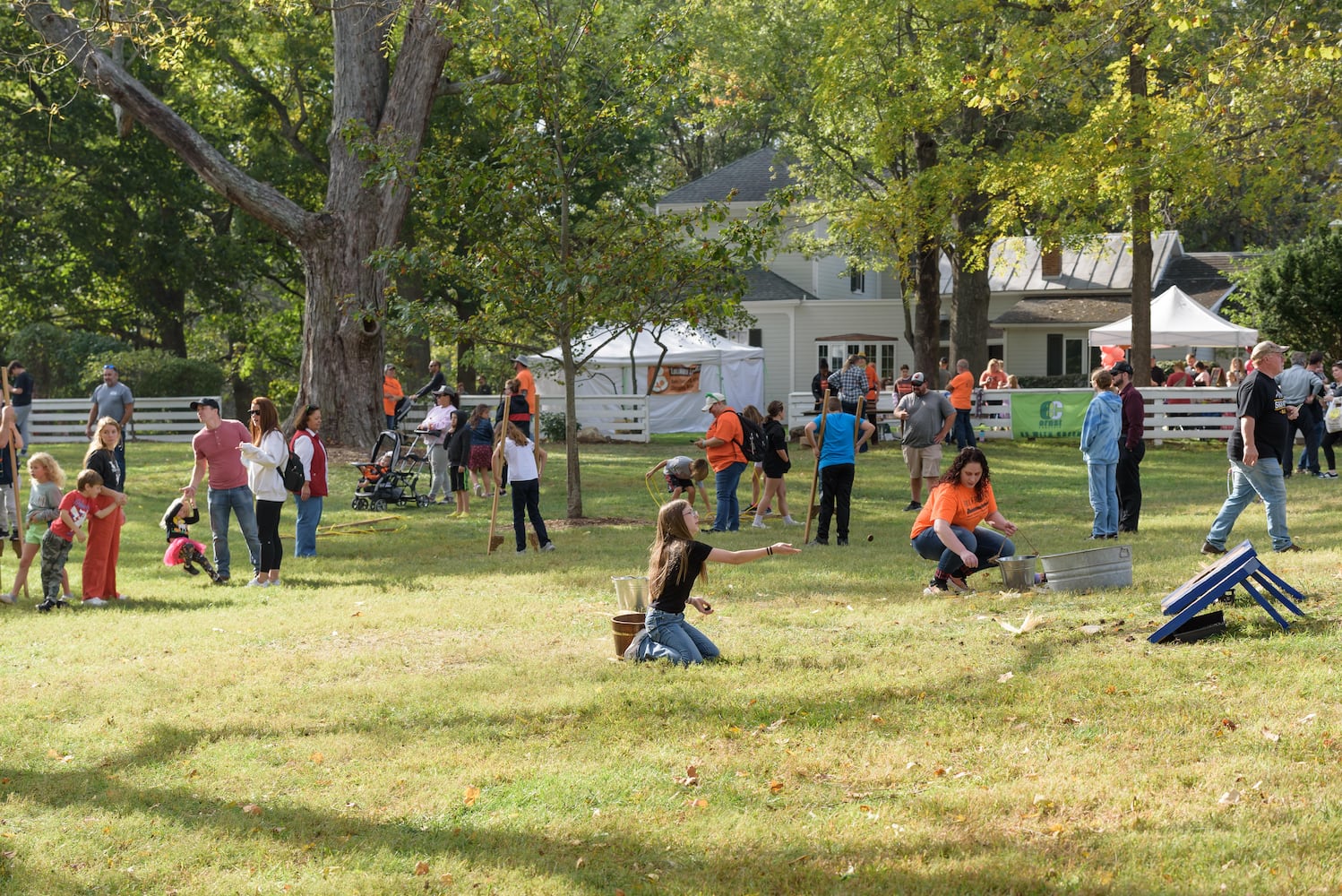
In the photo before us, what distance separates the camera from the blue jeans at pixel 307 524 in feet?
45.2

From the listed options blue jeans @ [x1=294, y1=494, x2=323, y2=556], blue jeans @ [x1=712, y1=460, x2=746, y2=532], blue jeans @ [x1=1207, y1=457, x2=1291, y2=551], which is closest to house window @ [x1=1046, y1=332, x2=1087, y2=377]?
blue jeans @ [x1=712, y1=460, x2=746, y2=532]

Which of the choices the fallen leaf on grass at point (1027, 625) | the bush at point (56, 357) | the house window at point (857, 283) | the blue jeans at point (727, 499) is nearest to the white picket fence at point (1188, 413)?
the blue jeans at point (727, 499)

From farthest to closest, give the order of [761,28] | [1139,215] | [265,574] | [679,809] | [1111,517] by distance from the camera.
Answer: [761,28] < [1139,215] < [1111,517] < [265,574] < [679,809]

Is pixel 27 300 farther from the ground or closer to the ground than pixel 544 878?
farther from the ground

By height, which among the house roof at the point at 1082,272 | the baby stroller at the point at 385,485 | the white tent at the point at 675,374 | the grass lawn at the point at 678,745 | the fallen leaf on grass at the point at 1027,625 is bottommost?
the grass lawn at the point at 678,745

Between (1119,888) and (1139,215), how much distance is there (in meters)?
19.8

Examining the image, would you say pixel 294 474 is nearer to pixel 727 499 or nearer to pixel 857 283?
pixel 727 499

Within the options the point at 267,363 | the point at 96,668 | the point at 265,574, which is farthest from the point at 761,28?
the point at 96,668

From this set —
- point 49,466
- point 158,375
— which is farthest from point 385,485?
point 158,375

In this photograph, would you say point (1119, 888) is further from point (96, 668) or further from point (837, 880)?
point (96, 668)

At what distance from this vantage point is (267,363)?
4416 centimetres

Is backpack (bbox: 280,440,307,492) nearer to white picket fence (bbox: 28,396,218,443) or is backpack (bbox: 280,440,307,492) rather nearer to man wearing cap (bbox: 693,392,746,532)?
man wearing cap (bbox: 693,392,746,532)

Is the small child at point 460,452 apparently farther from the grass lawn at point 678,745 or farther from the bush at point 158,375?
the bush at point 158,375

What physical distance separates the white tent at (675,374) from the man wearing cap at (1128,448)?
18.6 meters
